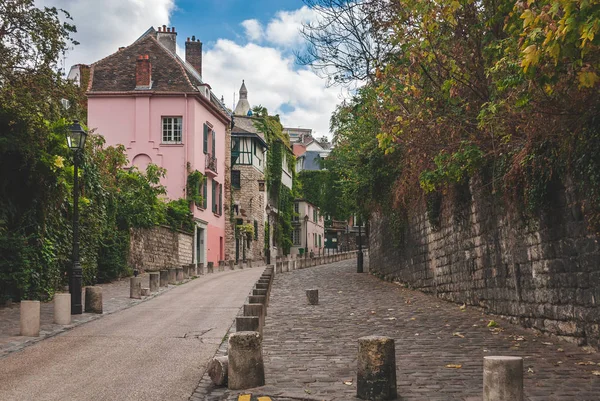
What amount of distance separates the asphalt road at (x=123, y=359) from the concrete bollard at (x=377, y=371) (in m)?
1.82

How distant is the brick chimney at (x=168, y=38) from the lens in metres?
42.3

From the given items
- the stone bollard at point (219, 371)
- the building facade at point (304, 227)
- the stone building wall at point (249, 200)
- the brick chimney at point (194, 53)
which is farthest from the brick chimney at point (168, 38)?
the stone bollard at point (219, 371)

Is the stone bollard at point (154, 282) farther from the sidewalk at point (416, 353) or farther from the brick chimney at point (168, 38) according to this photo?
the brick chimney at point (168, 38)

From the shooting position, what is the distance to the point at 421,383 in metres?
7.10

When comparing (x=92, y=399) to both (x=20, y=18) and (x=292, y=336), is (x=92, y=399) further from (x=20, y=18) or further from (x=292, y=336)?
(x=20, y=18)

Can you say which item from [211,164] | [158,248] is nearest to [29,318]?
[158,248]

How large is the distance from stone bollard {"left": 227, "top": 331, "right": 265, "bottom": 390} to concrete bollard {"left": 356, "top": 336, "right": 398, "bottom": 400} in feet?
3.75

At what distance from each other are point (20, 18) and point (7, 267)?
18.2ft

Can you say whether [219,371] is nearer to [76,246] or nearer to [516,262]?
[516,262]

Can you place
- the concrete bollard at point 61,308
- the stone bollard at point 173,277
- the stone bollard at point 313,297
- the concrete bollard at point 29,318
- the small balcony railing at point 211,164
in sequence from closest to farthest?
the concrete bollard at point 29,318 → the concrete bollard at point 61,308 → the stone bollard at point 313,297 → the stone bollard at point 173,277 → the small balcony railing at point 211,164

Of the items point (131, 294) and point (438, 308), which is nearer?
point (438, 308)

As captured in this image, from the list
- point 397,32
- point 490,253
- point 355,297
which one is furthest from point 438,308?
point 397,32

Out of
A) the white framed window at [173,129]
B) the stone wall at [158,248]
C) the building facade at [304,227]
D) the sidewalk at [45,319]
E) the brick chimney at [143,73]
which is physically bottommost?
the sidewalk at [45,319]

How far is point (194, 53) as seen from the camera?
46.4 meters
